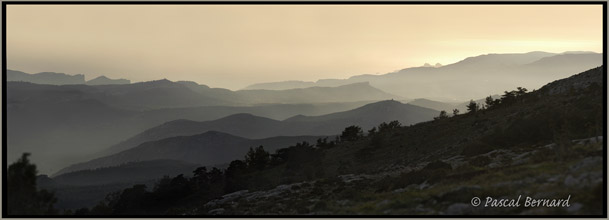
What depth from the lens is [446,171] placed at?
27406 millimetres

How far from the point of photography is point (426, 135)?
5375 centimetres

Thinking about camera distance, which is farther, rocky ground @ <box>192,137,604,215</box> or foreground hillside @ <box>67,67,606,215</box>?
foreground hillside @ <box>67,67,606,215</box>

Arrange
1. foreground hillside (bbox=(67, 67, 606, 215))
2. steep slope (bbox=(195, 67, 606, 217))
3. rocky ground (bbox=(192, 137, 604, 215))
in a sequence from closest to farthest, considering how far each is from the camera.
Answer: rocky ground (bbox=(192, 137, 604, 215)) → steep slope (bbox=(195, 67, 606, 217)) → foreground hillside (bbox=(67, 67, 606, 215))

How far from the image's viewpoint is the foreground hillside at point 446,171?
19.0 metres

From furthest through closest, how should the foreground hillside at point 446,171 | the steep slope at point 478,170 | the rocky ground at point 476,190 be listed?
the foreground hillside at point 446,171 < the steep slope at point 478,170 < the rocky ground at point 476,190

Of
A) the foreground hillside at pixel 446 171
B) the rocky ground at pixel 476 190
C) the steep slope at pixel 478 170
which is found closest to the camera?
the rocky ground at pixel 476 190

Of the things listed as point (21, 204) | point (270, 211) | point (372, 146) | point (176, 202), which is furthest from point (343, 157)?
point (21, 204)

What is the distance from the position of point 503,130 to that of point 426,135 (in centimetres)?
1476

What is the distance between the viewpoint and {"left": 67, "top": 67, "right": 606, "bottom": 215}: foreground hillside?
19.0 meters

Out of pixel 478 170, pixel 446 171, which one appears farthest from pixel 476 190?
pixel 446 171

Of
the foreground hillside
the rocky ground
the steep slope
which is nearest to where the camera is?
the rocky ground

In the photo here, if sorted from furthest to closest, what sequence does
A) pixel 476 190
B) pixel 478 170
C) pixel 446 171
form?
pixel 446 171
pixel 478 170
pixel 476 190

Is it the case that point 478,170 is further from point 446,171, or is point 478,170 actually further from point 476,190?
point 476,190

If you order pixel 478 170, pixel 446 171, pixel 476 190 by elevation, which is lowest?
pixel 446 171
